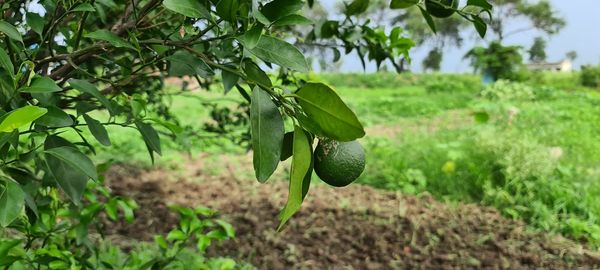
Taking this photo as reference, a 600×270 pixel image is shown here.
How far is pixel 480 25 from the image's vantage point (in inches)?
31.5

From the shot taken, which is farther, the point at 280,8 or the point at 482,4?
the point at 482,4

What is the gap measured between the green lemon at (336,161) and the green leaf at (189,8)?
18 centimetres

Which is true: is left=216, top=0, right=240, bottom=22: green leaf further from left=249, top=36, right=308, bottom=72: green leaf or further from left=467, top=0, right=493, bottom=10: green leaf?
left=467, top=0, right=493, bottom=10: green leaf

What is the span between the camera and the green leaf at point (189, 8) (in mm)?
609

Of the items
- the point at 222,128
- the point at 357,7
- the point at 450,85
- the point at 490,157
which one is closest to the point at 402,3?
the point at 357,7

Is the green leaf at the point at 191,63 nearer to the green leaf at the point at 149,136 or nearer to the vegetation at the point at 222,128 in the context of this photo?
the vegetation at the point at 222,128

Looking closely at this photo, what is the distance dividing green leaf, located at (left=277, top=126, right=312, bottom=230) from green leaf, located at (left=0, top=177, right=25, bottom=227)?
0.33 meters

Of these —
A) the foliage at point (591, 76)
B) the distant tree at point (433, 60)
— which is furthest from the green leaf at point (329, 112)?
the distant tree at point (433, 60)

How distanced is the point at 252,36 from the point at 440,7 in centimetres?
32

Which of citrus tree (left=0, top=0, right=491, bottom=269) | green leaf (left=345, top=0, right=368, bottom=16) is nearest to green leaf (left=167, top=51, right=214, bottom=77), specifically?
citrus tree (left=0, top=0, right=491, bottom=269)

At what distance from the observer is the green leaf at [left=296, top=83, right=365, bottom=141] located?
1.66 ft

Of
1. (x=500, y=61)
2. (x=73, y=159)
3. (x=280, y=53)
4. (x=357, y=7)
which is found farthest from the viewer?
(x=500, y=61)

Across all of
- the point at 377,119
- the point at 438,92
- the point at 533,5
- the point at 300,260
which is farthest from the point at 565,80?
the point at 300,260

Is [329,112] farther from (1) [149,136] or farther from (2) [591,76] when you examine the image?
(2) [591,76]
